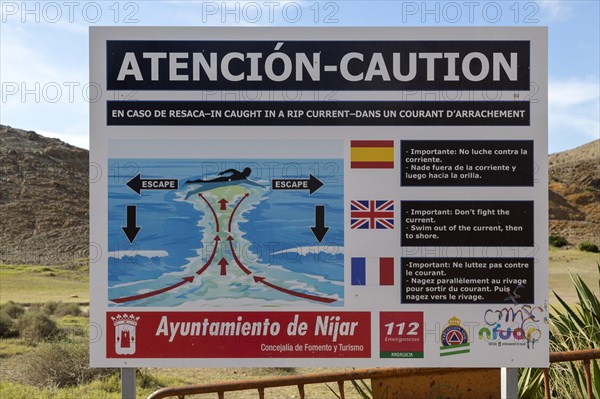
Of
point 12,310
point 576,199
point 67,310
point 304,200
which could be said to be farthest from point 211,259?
point 576,199

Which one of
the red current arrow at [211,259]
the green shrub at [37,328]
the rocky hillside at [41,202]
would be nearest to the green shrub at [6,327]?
the green shrub at [37,328]

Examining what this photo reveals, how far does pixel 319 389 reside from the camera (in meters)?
12.3

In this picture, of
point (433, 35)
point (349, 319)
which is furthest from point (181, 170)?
point (433, 35)

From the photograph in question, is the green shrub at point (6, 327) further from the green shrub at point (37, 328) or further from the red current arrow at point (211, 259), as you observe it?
the red current arrow at point (211, 259)

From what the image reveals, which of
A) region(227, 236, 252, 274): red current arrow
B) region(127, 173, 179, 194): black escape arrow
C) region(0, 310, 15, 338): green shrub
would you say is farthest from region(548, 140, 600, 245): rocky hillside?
region(127, 173, 179, 194): black escape arrow

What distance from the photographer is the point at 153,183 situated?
3895mm

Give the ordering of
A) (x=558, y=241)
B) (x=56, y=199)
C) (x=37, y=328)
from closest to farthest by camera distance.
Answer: (x=37, y=328)
(x=558, y=241)
(x=56, y=199)

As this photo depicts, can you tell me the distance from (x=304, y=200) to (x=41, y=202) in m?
51.4

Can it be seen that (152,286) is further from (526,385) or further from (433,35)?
(526,385)

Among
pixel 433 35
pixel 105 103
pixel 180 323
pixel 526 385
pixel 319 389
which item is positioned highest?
pixel 433 35

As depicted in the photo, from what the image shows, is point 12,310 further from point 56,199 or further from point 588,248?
point 588,248

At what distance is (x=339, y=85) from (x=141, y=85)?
1.25 metres

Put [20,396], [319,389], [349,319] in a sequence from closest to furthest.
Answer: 1. [349,319]
2. [20,396]
3. [319,389]

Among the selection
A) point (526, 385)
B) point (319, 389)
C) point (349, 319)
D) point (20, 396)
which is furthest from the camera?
point (319, 389)
